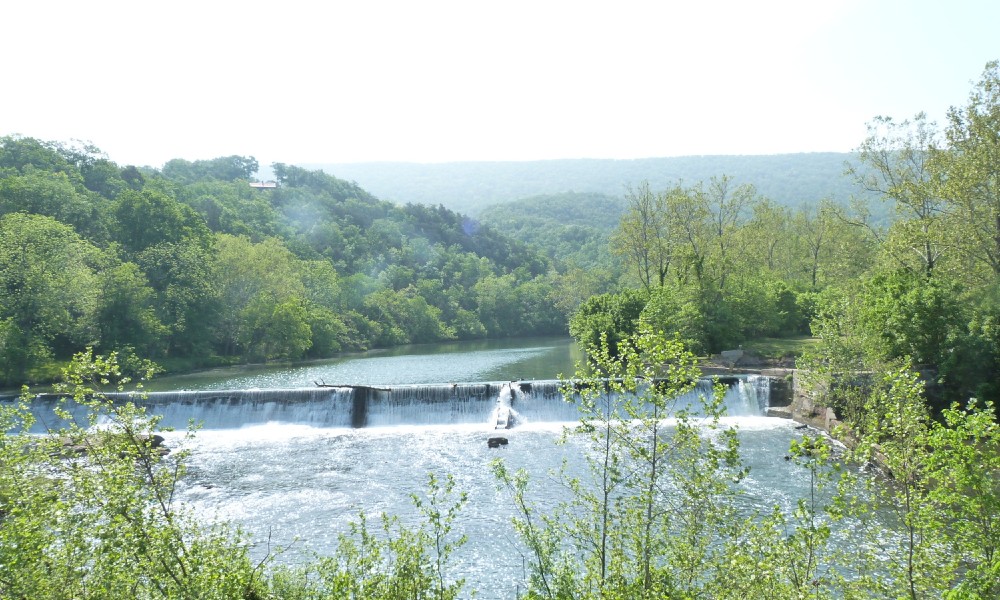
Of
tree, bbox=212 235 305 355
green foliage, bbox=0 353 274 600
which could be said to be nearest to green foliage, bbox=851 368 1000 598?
green foliage, bbox=0 353 274 600

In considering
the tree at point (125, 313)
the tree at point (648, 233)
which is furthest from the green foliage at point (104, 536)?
the tree at point (125, 313)

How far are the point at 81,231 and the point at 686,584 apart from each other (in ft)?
178

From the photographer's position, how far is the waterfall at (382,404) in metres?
28.1

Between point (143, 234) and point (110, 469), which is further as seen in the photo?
point (143, 234)

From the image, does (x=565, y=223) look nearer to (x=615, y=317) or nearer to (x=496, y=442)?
(x=615, y=317)

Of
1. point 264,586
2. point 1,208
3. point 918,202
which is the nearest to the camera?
point 264,586

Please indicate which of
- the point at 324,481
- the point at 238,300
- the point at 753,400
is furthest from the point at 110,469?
the point at 238,300

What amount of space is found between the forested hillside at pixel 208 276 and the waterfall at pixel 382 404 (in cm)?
1293

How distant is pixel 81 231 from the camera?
159ft

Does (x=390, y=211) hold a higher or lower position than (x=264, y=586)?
higher

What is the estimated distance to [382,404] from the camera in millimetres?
28516

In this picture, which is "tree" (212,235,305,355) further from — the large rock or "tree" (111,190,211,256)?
the large rock

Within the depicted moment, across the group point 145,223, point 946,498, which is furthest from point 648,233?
point 145,223

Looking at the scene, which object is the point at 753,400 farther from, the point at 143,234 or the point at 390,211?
the point at 390,211
